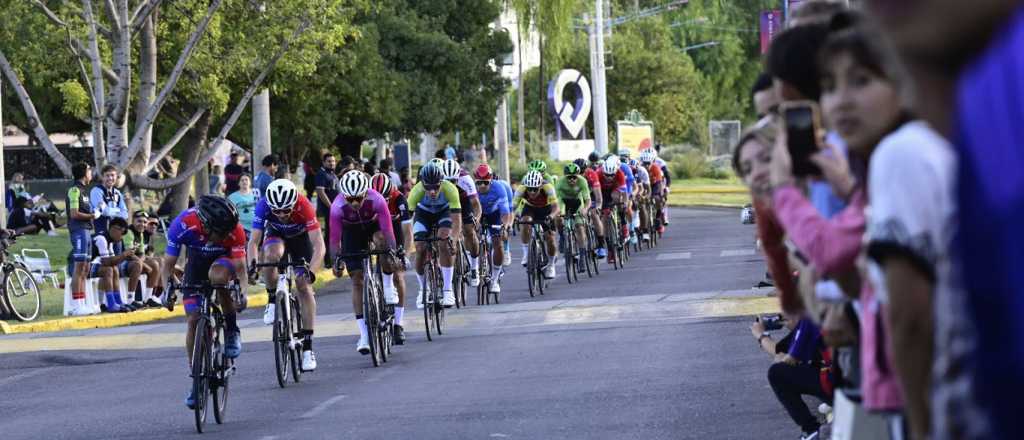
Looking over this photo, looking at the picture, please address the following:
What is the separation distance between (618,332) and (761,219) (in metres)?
12.4

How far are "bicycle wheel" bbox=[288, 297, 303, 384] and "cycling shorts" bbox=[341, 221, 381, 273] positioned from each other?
1592 millimetres

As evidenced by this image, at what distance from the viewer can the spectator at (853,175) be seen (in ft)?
13.0

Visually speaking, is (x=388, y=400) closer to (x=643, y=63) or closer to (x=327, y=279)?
(x=327, y=279)

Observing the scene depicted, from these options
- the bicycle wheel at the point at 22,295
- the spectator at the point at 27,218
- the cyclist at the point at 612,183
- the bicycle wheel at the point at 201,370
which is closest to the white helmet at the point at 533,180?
the cyclist at the point at 612,183

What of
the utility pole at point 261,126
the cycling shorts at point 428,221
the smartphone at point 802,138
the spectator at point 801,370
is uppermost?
the utility pole at point 261,126

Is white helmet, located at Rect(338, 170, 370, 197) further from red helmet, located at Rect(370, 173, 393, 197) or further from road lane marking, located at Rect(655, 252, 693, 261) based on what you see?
road lane marking, located at Rect(655, 252, 693, 261)

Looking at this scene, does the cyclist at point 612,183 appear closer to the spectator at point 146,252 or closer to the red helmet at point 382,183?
the spectator at point 146,252

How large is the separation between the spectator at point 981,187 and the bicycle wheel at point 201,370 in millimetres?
9896

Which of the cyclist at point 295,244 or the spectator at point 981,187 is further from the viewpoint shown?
the cyclist at point 295,244

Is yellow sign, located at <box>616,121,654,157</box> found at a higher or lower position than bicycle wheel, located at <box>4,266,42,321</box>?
higher

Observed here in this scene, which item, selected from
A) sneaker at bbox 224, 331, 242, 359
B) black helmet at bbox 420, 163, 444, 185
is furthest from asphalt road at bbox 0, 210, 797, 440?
black helmet at bbox 420, 163, 444, 185

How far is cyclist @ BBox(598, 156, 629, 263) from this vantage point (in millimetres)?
31203

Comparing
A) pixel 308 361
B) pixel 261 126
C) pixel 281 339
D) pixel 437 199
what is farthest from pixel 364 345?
pixel 261 126

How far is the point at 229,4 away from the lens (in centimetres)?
2817
